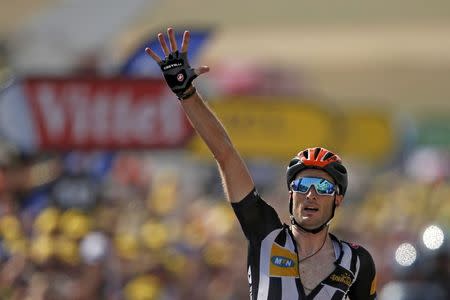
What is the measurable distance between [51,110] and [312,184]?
22.6 ft

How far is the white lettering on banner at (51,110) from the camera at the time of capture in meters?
14.2

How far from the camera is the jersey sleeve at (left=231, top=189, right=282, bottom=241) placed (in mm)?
7652

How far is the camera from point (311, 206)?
7754 mm

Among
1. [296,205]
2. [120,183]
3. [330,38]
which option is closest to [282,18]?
[330,38]

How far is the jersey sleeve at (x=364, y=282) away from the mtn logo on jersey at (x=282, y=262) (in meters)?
0.37

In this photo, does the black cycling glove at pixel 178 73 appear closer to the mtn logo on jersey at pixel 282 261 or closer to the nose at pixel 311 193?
the nose at pixel 311 193

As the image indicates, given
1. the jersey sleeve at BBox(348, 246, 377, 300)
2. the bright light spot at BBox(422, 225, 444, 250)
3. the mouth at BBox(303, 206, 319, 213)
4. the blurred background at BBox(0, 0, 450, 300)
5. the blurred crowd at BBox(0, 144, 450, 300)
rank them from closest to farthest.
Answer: the mouth at BBox(303, 206, 319, 213) < the jersey sleeve at BBox(348, 246, 377, 300) < the blurred crowd at BBox(0, 144, 450, 300) < the bright light spot at BBox(422, 225, 444, 250) < the blurred background at BBox(0, 0, 450, 300)

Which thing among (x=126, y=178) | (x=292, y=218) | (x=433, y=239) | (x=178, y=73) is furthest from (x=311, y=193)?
(x=126, y=178)

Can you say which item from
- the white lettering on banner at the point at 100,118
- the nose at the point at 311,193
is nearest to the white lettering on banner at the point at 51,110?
the white lettering on banner at the point at 100,118

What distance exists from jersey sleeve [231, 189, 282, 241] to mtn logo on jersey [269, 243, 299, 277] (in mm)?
101

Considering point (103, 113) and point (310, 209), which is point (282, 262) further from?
point (103, 113)

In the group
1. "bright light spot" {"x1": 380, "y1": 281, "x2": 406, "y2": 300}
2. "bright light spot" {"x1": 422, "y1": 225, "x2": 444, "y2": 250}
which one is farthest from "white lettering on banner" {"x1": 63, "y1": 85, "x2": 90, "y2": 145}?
"bright light spot" {"x1": 422, "y1": 225, "x2": 444, "y2": 250}

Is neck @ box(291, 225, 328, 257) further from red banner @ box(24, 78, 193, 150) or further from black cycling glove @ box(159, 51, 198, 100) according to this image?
red banner @ box(24, 78, 193, 150)

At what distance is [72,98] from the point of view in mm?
14297
